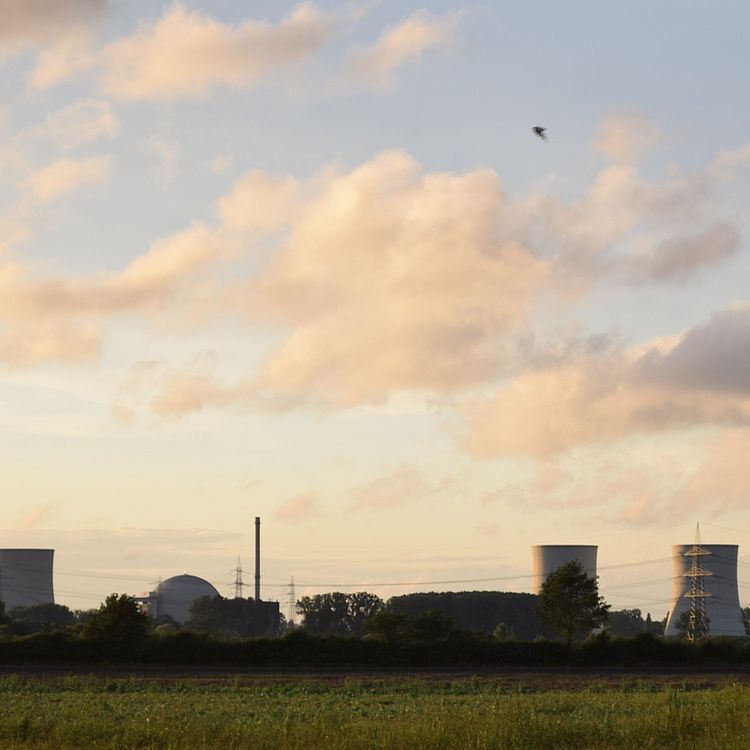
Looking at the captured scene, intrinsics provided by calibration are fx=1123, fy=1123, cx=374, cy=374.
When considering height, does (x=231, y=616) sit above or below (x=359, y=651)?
below

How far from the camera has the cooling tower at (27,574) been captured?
155 m

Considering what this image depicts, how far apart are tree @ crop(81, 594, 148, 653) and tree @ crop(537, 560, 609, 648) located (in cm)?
2722

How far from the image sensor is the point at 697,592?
142m

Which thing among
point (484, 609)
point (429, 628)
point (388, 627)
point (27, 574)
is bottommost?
point (484, 609)

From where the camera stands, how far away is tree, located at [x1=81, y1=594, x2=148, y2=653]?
62.5 metres

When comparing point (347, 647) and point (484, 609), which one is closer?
point (347, 647)

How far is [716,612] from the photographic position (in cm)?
14050

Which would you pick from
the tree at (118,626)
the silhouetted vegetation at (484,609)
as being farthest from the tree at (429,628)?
the silhouetted vegetation at (484,609)

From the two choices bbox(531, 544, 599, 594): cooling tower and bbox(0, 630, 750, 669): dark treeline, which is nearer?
bbox(0, 630, 750, 669): dark treeline

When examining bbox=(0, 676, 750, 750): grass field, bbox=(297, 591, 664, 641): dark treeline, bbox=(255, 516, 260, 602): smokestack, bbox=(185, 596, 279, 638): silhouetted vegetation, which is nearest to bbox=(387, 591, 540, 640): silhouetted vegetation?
bbox=(297, 591, 664, 641): dark treeline

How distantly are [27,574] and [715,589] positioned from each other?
9161cm

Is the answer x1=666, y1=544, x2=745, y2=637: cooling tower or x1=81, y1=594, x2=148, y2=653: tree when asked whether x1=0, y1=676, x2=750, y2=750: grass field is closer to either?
x1=81, y1=594, x2=148, y2=653: tree

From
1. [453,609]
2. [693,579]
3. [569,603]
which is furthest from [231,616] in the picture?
[569,603]

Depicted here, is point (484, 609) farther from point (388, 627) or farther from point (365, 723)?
point (365, 723)
